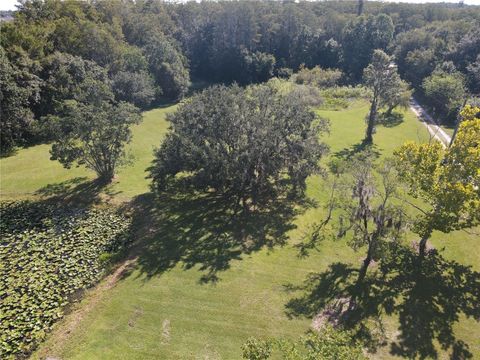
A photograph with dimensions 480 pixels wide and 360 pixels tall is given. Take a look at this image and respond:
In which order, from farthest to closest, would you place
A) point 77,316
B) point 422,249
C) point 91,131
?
1. point 91,131
2. point 422,249
3. point 77,316

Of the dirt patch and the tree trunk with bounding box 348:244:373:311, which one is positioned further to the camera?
the tree trunk with bounding box 348:244:373:311

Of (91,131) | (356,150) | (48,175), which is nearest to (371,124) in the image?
(356,150)

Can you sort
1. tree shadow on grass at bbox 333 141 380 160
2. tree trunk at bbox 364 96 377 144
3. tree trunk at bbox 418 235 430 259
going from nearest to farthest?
tree trunk at bbox 418 235 430 259 → tree shadow on grass at bbox 333 141 380 160 → tree trunk at bbox 364 96 377 144

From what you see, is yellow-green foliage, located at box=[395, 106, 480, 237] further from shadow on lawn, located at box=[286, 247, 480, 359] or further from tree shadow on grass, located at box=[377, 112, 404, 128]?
tree shadow on grass, located at box=[377, 112, 404, 128]

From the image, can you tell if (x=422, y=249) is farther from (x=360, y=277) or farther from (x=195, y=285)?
(x=195, y=285)

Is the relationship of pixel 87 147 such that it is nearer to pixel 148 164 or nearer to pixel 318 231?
pixel 148 164

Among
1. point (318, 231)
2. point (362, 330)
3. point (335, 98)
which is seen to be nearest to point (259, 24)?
point (335, 98)

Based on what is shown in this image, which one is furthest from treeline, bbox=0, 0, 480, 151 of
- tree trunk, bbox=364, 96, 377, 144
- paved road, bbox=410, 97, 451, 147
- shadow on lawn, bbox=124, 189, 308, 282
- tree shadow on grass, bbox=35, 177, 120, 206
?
tree trunk, bbox=364, 96, 377, 144
